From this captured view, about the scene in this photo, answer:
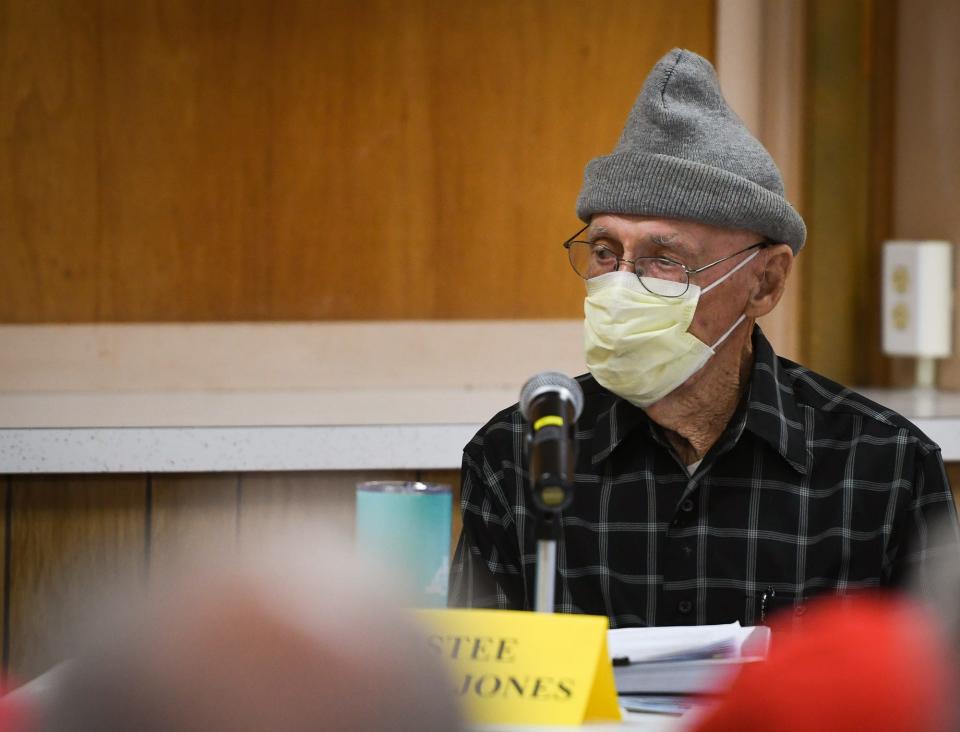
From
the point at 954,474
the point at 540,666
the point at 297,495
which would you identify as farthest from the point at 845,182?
the point at 540,666

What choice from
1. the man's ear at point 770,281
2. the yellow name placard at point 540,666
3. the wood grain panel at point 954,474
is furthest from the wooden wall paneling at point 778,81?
the yellow name placard at point 540,666

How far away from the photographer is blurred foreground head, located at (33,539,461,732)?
12.3 inches

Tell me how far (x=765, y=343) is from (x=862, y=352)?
1.60 m

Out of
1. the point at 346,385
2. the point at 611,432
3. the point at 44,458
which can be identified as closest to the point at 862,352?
the point at 346,385

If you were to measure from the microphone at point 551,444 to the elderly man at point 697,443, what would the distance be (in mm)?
490

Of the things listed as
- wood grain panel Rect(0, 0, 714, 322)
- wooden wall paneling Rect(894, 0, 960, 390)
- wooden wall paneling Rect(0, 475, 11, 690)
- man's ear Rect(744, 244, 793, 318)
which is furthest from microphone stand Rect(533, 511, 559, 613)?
wooden wall paneling Rect(894, 0, 960, 390)

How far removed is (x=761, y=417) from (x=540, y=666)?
0.65 m

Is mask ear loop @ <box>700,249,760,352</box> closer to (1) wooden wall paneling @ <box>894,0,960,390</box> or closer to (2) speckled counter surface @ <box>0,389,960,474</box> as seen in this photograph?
(2) speckled counter surface @ <box>0,389,960,474</box>

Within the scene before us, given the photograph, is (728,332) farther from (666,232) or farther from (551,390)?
(551,390)

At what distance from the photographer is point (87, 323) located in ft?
8.81

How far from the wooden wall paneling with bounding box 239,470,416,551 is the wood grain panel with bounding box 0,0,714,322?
2.00ft

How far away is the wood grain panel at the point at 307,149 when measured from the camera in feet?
8.79

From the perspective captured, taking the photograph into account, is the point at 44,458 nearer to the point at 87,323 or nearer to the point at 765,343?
the point at 87,323

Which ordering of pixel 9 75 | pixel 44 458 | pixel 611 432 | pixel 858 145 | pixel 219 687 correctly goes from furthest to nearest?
1. pixel 858 145
2. pixel 9 75
3. pixel 44 458
4. pixel 611 432
5. pixel 219 687
